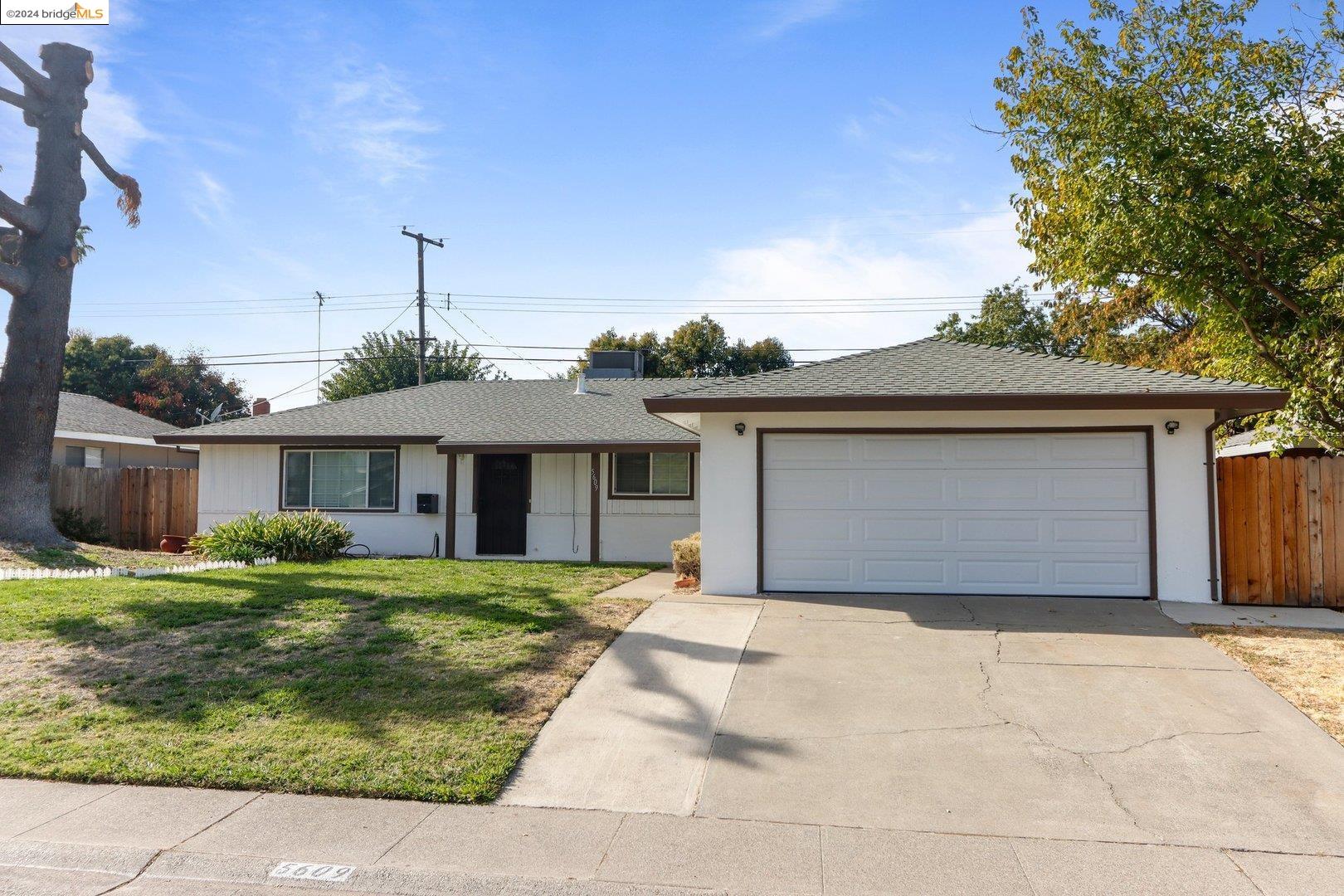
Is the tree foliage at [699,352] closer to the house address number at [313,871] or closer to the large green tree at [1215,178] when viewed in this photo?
the large green tree at [1215,178]

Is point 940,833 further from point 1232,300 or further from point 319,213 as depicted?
point 319,213

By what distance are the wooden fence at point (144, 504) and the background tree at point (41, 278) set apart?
313cm

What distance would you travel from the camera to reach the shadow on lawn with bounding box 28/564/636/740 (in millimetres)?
6289

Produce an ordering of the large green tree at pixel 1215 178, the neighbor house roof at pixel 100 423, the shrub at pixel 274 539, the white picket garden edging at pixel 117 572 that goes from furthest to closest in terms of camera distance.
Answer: the neighbor house roof at pixel 100 423
the shrub at pixel 274 539
the white picket garden edging at pixel 117 572
the large green tree at pixel 1215 178

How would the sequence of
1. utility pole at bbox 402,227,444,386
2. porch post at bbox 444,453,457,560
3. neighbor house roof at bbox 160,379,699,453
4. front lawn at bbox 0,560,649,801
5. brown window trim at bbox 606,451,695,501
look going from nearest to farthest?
front lawn at bbox 0,560,649,801
neighbor house roof at bbox 160,379,699,453
brown window trim at bbox 606,451,695,501
porch post at bbox 444,453,457,560
utility pole at bbox 402,227,444,386

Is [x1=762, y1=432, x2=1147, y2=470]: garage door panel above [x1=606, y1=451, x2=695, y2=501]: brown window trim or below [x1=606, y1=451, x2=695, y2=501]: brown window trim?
above

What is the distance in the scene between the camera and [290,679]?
6812 mm

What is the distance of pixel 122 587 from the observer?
34.1ft

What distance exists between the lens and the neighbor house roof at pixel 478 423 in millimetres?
15719

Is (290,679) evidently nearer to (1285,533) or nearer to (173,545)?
(1285,533)

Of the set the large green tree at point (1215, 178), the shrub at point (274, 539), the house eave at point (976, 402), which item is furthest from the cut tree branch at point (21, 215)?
the large green tree at point (1215, 178)

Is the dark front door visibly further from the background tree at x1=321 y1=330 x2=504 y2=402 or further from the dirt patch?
the background tree at x1=321 y1=330 x2=504 y2=402

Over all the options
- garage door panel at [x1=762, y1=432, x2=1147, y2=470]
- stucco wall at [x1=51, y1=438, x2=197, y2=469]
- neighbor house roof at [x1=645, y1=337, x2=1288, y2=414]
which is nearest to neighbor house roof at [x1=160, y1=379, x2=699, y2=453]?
neighbor house roof at [x1=645, y1=337, x2=1288, y2=414]

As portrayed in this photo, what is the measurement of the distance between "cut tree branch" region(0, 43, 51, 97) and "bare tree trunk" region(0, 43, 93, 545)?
0.10m
